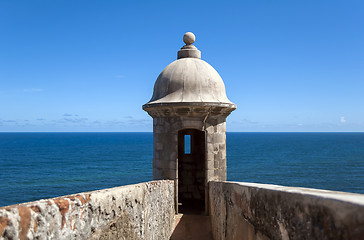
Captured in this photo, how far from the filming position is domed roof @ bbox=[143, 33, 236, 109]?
7.91 meters

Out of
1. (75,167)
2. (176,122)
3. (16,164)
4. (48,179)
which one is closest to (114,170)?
(75,167)

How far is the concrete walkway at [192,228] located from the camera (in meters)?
6.94

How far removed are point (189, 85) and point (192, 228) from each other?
347cm

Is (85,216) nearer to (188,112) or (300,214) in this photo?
(300,214)

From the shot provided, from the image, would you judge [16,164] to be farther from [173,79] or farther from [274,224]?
[274,224]

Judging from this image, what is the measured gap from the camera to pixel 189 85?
8.08 meters

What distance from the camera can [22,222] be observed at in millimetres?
1770

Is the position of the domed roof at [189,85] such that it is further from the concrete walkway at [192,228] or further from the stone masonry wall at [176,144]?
the concrete walkway at [192,228]

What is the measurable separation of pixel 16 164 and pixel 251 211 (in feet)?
232

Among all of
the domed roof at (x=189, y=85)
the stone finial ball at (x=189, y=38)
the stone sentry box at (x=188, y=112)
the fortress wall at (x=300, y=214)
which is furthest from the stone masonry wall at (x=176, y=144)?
the fortress wall at (x=300, y=214)

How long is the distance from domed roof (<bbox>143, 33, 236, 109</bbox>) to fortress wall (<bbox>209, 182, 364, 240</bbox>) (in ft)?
17.2

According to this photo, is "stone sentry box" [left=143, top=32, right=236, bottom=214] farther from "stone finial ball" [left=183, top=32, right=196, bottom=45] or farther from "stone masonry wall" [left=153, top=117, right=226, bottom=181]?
"stone finial ball" [left=183, top=32, right=196, bottom=45]

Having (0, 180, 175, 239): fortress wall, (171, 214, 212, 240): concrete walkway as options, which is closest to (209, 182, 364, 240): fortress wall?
(0, 180, 175, 239): fortress wall

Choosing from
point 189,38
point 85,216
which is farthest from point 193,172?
point 85,216
